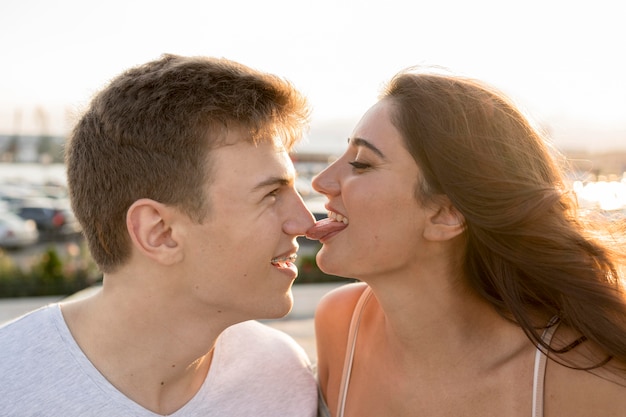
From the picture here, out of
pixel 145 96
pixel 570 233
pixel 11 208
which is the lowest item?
pixel 11 208

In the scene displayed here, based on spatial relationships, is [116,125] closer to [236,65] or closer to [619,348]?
[236,65]

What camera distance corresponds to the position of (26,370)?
2641mm

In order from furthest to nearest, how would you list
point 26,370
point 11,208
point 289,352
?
point 11,208, point 289,352, point 26,370

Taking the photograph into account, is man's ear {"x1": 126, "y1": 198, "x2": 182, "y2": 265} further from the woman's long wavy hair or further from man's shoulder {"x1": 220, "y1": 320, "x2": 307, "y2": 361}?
the woman's long wavy hair

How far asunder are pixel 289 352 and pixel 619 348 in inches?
60.1

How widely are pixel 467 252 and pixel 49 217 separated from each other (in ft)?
96.4

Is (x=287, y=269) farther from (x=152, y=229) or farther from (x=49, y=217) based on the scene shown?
(x=49, y=217)

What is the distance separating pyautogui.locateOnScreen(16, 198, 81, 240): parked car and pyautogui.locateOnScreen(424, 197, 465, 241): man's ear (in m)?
23.5

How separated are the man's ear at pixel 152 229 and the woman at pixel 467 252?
68 centimetres

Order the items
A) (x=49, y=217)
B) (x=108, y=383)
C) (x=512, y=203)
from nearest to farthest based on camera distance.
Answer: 1. (x=108, y=383)
2. (x=512, y=203)
3. (x=49, y=217)

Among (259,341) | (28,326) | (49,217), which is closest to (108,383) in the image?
(28,326)

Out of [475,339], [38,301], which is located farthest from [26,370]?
[38,301]

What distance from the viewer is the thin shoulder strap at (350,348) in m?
3.46

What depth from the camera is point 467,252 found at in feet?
11.1
